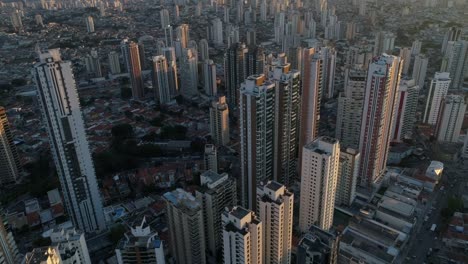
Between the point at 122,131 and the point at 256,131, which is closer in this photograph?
the point at 256,131

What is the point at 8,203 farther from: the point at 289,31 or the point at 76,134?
the point at 289,31

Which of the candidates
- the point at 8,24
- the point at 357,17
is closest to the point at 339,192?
the point at 357,17

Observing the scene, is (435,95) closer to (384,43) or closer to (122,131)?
(384,43)

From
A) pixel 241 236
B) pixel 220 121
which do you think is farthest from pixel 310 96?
pixel 241 236

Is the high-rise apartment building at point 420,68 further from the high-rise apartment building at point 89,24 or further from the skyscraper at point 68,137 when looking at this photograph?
the high-rise apartment building at point 89,24

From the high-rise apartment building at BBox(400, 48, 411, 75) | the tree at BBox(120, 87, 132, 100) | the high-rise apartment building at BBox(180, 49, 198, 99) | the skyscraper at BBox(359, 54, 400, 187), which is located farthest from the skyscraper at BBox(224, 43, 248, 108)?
the high-rise apartment building at BBox(400, 48, 411, 75)

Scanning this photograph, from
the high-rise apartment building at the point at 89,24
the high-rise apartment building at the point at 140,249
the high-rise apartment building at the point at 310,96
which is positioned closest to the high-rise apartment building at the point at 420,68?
the high-rise apartment building at the point at 310,96
